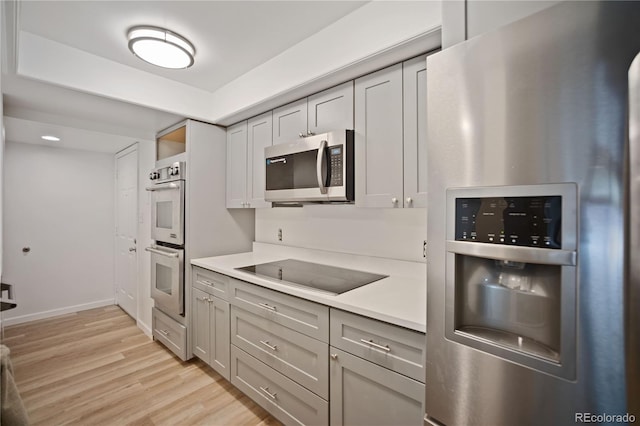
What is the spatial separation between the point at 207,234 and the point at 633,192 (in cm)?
270

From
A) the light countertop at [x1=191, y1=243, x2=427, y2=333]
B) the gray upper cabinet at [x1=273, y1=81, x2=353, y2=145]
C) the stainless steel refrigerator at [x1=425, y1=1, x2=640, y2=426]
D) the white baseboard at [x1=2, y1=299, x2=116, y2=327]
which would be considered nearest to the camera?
the stainless steel refrigerator at [x1=425, y1=1, x2=640, y2=426]

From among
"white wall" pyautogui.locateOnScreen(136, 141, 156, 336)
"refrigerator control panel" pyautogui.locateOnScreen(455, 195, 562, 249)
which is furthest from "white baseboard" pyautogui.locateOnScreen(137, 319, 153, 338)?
"refrigerator control panel" pyautogui.locateOnScreen(455, 195, 562, 249)

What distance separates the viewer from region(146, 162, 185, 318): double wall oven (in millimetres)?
2543

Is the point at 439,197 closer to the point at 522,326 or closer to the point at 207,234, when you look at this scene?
the point at 522,326

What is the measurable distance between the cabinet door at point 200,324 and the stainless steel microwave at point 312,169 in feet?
3.49

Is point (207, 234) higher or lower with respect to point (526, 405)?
higher

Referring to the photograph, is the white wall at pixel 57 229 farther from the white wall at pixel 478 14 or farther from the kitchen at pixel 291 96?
the white wall at pixel 478 14

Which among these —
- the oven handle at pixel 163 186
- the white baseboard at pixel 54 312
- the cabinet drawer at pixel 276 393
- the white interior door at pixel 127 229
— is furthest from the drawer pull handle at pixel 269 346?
the white baseboard at pixel 54 312

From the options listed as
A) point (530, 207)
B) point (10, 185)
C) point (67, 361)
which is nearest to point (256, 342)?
point (530, 207)

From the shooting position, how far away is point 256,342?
1903 millimetres

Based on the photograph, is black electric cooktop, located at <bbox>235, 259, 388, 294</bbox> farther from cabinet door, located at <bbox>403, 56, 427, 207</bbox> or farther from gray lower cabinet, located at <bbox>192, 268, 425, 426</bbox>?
cabinet door, located at <bbox>403, 56, 427, 207</bbox>

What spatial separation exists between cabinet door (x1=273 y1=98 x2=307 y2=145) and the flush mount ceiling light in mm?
697

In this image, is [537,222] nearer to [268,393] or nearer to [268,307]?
[268,307]

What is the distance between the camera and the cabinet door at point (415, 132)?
4.82ft
